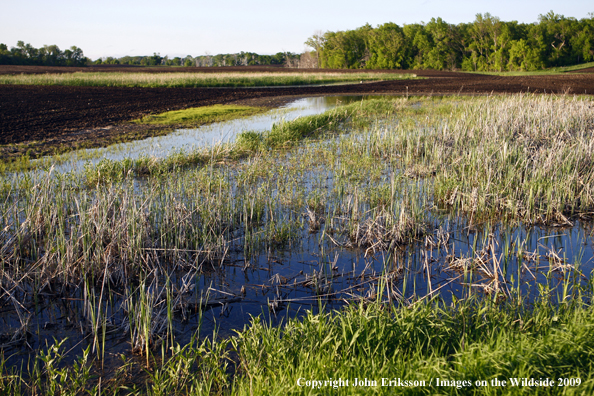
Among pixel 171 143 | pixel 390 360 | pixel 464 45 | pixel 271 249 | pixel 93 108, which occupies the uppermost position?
pixel 464 45

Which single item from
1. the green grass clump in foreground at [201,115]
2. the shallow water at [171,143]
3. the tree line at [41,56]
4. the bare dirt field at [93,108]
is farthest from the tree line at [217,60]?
the shallow water at [171,143]

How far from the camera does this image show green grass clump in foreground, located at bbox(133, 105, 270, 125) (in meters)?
16.5

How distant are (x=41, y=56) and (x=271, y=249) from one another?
323 ft

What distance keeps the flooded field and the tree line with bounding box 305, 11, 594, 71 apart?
6697 centimetres

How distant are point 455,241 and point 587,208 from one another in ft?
8.06

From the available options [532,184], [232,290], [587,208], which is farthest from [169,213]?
[587,208]

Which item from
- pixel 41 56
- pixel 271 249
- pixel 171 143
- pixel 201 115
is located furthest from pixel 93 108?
pixel 41 56

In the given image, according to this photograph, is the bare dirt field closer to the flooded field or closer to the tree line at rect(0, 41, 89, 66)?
the flooded field

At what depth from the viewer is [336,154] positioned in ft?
33.0

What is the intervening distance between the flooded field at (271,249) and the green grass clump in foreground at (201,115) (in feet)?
27.3

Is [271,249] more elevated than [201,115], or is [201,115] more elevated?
[201,115]

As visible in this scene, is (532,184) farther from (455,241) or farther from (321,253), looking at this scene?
(321,253)

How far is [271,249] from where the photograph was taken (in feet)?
17.5

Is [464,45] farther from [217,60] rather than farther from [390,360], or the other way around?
[390,360]
